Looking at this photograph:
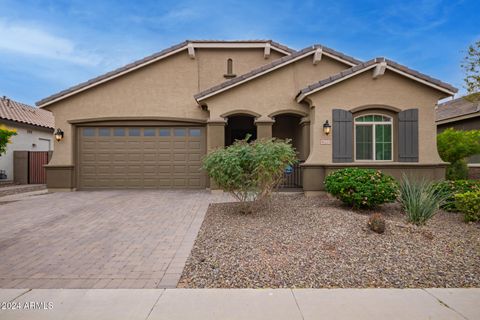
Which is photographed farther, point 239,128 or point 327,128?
point 239,128

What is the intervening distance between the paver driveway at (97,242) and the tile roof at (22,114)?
10.4 metres

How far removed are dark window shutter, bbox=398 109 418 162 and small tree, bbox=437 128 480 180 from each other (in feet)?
9.38

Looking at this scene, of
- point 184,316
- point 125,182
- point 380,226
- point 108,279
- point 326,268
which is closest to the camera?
point 184,316

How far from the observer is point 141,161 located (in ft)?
41.1

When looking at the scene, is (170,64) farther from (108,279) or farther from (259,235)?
(108,279)

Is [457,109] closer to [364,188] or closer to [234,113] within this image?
[364,188]

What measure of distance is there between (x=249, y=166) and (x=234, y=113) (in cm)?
492

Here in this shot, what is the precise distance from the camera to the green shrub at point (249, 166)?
22.8 feet

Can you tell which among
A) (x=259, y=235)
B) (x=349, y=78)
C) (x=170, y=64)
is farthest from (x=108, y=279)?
(x=170, y=64)

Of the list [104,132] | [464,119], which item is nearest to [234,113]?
[104,132]

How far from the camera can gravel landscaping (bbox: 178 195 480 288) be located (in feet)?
12.6

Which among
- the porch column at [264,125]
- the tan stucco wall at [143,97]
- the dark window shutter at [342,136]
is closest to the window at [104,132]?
the tan stucco wall at [143,97]

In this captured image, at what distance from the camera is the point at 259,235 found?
560cm

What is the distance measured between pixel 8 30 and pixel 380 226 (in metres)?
16.7
